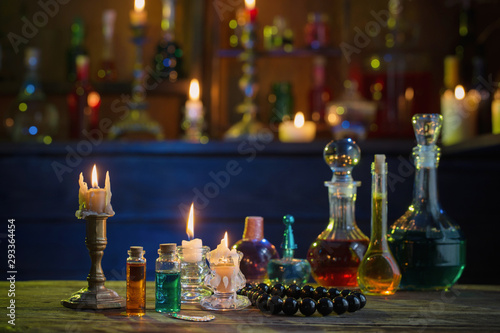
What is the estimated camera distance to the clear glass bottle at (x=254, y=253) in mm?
1050

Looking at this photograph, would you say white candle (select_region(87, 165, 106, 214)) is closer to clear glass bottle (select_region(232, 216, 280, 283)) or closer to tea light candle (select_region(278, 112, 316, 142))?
clear glass bottle (select_region(232, 216, 280, 283))

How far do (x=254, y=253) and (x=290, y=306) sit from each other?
22 centimetres

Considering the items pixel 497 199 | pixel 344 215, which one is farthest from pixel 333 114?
pixel 344 215

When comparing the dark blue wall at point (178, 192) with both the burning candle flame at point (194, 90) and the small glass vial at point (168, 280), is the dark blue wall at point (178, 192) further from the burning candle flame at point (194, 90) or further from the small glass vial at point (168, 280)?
the small glass vial at point (168, 280)

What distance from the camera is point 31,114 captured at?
2.25 meters

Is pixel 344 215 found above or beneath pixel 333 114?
beneath

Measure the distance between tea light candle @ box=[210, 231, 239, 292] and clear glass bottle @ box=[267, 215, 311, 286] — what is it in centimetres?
15

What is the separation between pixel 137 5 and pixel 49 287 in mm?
1371

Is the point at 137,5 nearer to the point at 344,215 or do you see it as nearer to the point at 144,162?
the point at 144,162

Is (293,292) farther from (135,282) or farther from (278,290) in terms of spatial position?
(135,282)

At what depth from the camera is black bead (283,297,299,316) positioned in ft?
2.74

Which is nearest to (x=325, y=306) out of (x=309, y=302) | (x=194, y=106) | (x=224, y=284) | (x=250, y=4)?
(x=309, y=302)

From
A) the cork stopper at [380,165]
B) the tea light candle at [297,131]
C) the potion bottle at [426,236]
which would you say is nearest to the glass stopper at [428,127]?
the potion bottle at [426,236]

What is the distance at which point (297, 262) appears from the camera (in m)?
1.02
